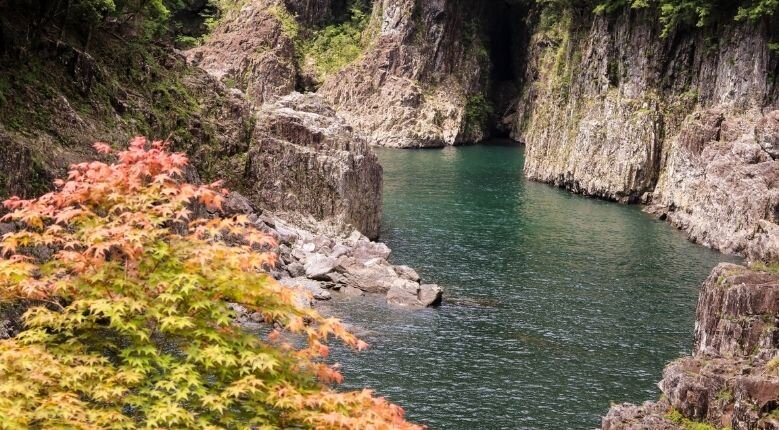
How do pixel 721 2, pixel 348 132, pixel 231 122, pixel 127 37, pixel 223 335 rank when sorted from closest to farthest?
pixel 223 335 < pixel 127 37 < pixel 231 122 < pixel 348 132 < pixel 721 2

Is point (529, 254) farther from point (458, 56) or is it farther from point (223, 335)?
point (458, 56)

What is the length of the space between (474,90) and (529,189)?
51.2 m

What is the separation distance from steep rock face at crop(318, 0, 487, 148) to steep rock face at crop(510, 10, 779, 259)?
2990 centimetres

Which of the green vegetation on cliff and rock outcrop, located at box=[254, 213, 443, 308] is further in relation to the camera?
the green vegetation on cliff

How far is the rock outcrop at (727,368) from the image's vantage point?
78.7ft

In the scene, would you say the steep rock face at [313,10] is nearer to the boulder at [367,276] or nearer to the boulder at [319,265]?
the boulder at [319,265]

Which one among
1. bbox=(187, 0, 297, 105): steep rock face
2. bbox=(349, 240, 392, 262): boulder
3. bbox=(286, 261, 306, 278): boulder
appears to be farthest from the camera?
bbox=(187, 0, 297, 105): steep rock face

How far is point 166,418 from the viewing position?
1205 cm

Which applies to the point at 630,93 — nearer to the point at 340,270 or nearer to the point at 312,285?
the point at 340,270

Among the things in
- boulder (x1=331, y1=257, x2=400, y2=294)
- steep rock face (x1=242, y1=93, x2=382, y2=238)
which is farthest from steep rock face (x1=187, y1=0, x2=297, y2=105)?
boulder (x1=331, y1=257, x2=400, y2=294)

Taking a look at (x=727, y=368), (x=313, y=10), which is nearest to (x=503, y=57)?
(x=313, y=10)

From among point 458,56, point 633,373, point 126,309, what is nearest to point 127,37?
point 633,373

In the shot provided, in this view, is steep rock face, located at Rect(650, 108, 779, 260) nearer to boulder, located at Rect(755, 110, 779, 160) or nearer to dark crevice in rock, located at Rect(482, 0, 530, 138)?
boulder, located at Rect(755, 110, 779, 160)

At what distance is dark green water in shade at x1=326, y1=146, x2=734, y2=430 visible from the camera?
32281 mm
